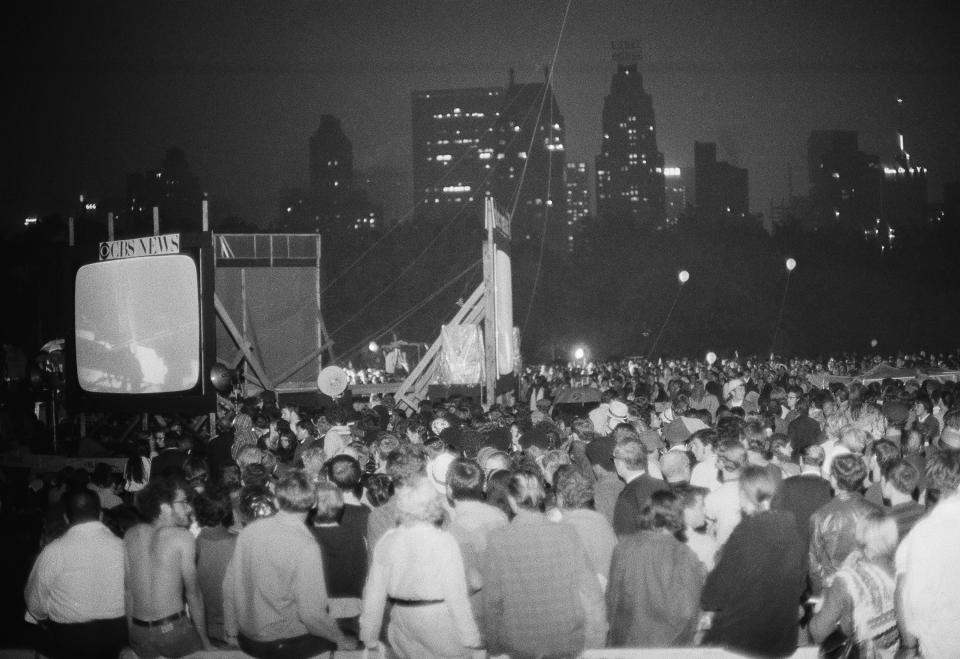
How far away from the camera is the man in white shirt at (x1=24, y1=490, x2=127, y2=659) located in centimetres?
558

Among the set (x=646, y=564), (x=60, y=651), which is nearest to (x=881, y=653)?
(x=646, y=564)

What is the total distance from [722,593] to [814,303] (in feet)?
177

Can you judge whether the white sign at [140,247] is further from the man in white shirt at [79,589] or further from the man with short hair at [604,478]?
the man in white shirt at [79,589]

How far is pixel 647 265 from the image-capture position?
61.5 m

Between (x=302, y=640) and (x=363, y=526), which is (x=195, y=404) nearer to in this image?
(x=363, y=526)

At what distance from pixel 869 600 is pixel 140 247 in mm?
12878

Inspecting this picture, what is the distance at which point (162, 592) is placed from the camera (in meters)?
5.61

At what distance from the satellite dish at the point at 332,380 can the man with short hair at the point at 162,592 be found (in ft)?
40.8

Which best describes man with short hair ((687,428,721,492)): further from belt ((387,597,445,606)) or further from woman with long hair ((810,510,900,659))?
belt ((387,597,445,606))

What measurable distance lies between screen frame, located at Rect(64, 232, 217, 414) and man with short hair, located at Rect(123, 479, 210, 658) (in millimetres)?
8896

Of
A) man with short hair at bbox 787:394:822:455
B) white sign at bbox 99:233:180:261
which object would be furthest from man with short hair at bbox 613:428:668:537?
white sign at bbox 99:233:180:261

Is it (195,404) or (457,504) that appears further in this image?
(195,404)

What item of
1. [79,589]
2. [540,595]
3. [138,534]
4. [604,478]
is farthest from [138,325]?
[540,595]

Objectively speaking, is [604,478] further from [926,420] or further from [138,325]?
[138,325]
